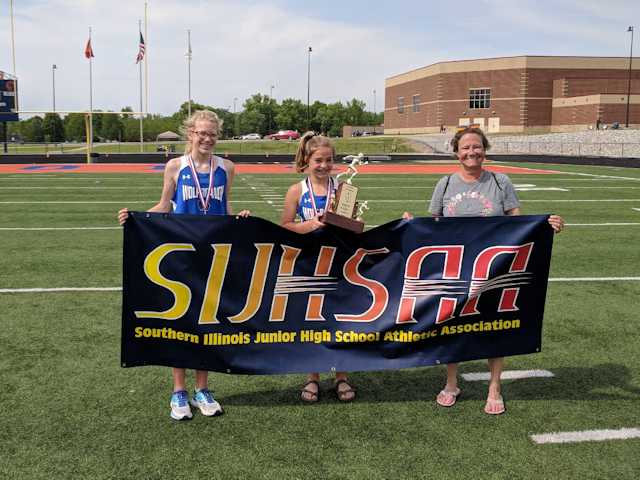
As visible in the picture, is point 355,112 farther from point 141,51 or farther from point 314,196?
point 314,196

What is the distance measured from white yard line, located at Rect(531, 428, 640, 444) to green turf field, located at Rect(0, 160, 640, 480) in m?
0.05

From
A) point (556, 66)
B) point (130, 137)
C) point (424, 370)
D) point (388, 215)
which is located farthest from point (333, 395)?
point (130, 137)

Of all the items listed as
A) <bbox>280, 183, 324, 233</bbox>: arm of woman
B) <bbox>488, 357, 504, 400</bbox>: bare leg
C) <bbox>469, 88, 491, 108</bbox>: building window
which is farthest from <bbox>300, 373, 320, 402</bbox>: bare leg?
<bbox>469, 88, 491, 108</bbox>: building window

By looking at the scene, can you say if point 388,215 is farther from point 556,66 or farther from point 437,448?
point 556,66

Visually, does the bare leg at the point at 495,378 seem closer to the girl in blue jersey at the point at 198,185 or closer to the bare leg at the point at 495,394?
the bare leg at the point at 495,394

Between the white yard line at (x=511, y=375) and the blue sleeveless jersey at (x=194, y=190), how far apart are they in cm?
203

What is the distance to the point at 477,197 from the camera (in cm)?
385

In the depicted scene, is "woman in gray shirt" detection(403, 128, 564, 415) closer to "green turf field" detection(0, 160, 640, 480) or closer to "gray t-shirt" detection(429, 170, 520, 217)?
"gray t-shirt" detection(429, 170, 520, 217)

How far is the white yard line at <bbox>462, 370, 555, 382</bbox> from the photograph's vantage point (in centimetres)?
432

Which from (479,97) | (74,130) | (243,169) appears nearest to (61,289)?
(243,169)


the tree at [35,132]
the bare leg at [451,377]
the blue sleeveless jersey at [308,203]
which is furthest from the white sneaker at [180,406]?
the tree at [35,132]

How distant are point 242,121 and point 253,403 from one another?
407 feet

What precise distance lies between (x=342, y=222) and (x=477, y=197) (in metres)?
0.87

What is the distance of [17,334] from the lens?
5.10 meters
